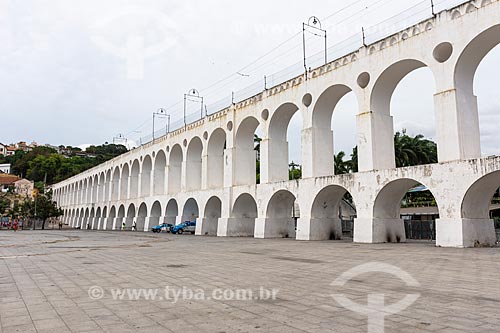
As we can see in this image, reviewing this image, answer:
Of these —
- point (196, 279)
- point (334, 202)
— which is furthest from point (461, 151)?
point (196, 279)

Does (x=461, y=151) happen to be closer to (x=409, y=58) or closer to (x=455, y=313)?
(x=409, y=58)

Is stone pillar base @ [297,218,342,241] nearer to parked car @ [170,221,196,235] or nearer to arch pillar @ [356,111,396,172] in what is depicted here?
arch pillar @ [356,111,396,172]

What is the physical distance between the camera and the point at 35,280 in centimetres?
826

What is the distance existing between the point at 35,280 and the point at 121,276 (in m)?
1.59

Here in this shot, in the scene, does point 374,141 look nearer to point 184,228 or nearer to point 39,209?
point 184,228

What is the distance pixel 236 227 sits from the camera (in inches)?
1137

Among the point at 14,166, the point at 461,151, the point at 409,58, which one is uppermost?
the point at 14,166

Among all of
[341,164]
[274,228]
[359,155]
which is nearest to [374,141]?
[359,155]

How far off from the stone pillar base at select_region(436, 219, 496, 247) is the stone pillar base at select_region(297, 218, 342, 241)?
284 inches

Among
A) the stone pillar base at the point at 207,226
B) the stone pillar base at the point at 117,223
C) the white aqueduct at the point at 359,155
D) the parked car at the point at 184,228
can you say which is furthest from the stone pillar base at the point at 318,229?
the stone pillar base at the point at 117,223

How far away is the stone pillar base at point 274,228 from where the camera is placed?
1000 inches

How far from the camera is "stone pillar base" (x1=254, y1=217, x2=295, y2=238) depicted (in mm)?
25391

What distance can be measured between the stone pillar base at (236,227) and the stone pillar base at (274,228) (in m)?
3.05

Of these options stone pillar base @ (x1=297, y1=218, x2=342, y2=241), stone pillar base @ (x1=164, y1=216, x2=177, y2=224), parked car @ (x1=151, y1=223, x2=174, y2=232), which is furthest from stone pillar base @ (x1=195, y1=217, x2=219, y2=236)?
stone pillar base @ (x1=297, y1=218, x2=342, y2=241)
